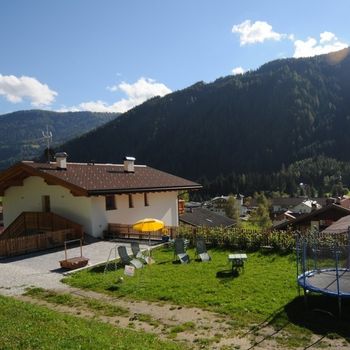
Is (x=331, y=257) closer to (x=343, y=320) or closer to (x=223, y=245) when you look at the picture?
(x=343, y=320)

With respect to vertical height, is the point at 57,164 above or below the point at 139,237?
above

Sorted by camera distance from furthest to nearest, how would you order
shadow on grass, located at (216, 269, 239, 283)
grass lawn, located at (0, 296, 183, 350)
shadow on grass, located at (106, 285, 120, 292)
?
shadow on grass, located at (216, 269, 239, 283)
shadow on grass, located at (106, 285, 120, 292)
grass lawn, located at (0, 296, 183, 350)

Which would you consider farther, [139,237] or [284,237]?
[139,237]

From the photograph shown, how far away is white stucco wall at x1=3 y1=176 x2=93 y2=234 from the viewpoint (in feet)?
85.6

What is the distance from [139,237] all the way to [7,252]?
24.3ft

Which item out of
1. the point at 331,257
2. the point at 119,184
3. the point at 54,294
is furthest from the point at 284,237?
the point at 119,184

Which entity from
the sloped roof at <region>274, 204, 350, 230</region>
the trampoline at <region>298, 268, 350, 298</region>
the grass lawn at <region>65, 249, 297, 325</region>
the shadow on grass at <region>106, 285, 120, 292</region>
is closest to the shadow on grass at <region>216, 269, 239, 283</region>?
the grass lawn at <region>65, 249, 297, 325</region>

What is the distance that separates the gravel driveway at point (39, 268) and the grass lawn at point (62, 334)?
13.7 ft

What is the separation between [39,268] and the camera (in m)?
18.2

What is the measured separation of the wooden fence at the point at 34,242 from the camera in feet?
69.7

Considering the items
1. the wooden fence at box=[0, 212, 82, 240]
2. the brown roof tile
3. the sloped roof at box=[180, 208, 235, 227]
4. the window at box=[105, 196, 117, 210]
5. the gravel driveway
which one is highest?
the brown roof tile

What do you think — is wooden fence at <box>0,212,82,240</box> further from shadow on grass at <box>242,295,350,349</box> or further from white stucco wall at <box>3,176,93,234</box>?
shadow on grass at <box>242,295,350,349</box>

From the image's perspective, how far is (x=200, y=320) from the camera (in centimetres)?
1088

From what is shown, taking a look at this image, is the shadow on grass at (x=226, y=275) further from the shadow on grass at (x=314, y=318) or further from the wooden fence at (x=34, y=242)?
the wooden fence at (x=34, y=242)
